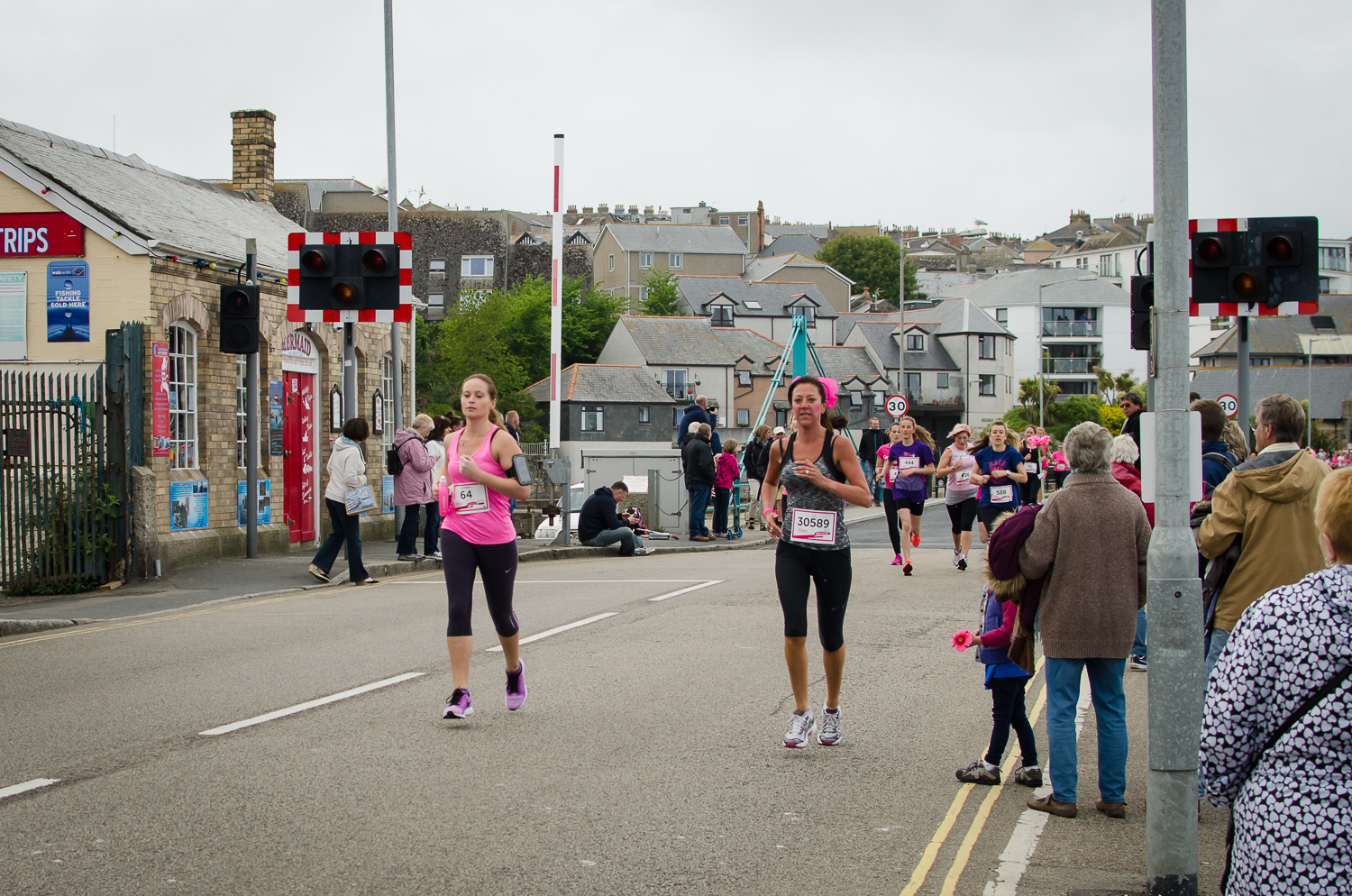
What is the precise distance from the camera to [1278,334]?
306 ft

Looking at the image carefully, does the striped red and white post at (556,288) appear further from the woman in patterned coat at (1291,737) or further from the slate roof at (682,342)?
the slate roof at (682,342)

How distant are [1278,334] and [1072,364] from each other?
16.0 m

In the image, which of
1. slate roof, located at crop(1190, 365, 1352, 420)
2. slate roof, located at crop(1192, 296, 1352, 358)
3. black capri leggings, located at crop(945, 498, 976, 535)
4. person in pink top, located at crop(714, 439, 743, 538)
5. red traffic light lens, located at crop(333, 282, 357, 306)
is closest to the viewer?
red traffic light lens, located at crop(333, 282, 357, 306)

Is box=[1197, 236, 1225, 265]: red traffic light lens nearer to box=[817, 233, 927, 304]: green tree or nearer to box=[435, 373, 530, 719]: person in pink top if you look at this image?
box=[435, 373, 530, 719]: person in pink top

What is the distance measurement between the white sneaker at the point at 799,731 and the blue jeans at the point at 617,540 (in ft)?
42.3

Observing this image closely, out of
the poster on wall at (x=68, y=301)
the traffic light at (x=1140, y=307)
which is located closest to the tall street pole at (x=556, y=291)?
the poster on wall at (x=68, y=301)

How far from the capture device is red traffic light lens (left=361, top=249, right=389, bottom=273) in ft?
44.4

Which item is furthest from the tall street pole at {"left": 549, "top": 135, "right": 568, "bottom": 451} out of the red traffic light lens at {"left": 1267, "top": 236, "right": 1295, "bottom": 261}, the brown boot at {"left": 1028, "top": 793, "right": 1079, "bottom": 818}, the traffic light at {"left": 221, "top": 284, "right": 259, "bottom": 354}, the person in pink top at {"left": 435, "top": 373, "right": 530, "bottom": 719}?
the brown boot at {"left": 1028, "top": 793, "right": 1079, "bottom": 818}

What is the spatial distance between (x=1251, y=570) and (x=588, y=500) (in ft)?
47.5

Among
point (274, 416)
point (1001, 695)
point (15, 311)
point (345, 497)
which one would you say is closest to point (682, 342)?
point (274, 416)

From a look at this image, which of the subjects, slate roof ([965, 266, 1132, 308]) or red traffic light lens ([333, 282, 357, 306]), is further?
slate roof ([965, 266, 1132, 308])

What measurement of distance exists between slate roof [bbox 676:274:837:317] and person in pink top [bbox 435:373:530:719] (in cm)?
8307

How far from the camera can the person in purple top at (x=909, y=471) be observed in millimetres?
15617

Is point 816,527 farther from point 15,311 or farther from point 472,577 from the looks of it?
point 15,311
